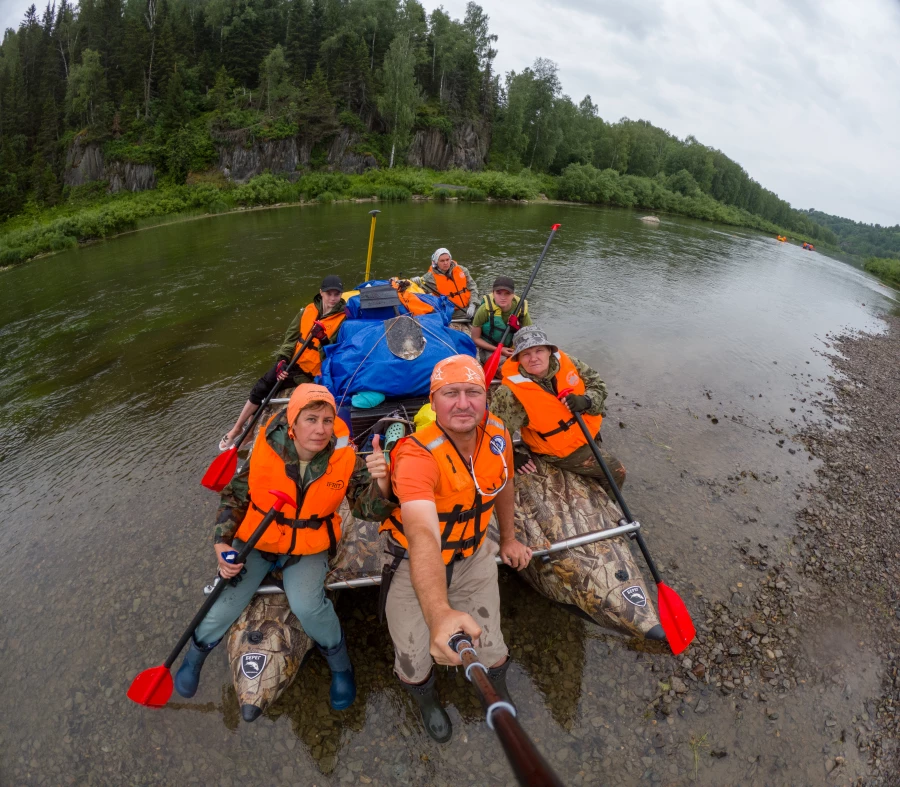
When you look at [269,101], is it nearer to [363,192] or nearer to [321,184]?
[321,184]

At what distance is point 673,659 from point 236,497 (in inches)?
158

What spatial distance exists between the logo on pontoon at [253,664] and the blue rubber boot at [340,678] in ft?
1.43

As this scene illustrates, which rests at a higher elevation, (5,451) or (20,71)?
(20,71)

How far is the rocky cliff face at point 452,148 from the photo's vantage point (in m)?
49.8

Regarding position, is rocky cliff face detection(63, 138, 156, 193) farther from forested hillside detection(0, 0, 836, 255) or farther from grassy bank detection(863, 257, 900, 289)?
grassy bank detection(863, 257, 900, 289)

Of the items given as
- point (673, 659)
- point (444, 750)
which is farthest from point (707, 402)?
point (444, 750)

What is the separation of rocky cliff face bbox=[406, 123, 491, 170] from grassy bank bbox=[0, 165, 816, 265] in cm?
512

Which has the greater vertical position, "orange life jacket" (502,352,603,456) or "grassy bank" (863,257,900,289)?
"grassy bank" (863,257,900,289)

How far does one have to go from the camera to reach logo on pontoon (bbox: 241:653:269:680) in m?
3.29

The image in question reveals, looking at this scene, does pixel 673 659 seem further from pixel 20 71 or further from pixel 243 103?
pixel 20 71

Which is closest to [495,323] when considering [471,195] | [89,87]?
[471,195]

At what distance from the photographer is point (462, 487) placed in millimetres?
3041

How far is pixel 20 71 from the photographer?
47844mm

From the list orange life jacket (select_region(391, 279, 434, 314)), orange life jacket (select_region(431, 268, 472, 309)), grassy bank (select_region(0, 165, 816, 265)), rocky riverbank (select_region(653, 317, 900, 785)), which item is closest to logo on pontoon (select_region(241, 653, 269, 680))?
rocky riverbank (select_region(653, 317, 900, 785))
